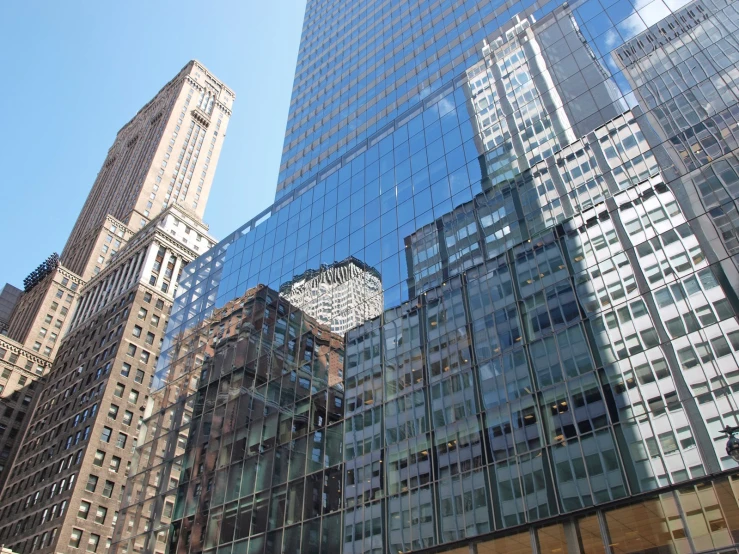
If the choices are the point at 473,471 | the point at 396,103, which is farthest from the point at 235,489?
the point at 396,103

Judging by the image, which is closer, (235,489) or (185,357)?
(235,489)

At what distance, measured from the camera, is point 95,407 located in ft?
264

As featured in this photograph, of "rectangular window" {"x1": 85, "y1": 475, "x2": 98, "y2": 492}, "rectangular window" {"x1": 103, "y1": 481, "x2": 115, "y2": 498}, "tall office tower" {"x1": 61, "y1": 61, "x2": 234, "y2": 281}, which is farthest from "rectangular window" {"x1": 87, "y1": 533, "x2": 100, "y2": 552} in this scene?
"tall office tower" {"x1": 61, "y1": 61, "x2": 234, "y2": 281}

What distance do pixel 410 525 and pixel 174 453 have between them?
80.8 feet

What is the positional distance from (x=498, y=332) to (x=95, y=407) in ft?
205

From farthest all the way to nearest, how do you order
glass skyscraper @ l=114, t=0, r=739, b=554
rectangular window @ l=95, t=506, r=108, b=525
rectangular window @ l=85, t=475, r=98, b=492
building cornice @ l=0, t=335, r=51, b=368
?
building cornice @ l=0, t=335, r=51, b=368
rectangular window @ l=85, t=475, r=98, b=492
rectangular window @ l=95, t=506, r=108, b=525
glass skyscraper @ l=114, t=0, r=739, b=554

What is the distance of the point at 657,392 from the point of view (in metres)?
27.5

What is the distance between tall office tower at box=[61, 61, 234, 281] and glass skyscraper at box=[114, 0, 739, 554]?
87.0m

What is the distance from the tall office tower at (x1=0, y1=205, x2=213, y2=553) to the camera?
71125 millimetres

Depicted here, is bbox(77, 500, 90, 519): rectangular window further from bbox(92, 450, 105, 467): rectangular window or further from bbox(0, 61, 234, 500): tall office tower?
bbox(0, 61, 234, 500): tall office tower

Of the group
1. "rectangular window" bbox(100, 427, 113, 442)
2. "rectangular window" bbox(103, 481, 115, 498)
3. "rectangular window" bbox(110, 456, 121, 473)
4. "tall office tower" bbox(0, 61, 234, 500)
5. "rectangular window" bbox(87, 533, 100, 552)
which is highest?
"tall office tower" bbox(0, 61, 234, 500)

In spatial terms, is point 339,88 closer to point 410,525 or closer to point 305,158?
point 305,158

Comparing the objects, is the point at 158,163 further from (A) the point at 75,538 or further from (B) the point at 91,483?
(A) the point at 75,538

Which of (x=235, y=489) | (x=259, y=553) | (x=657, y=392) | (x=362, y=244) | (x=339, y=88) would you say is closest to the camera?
(x=657, y=392)
